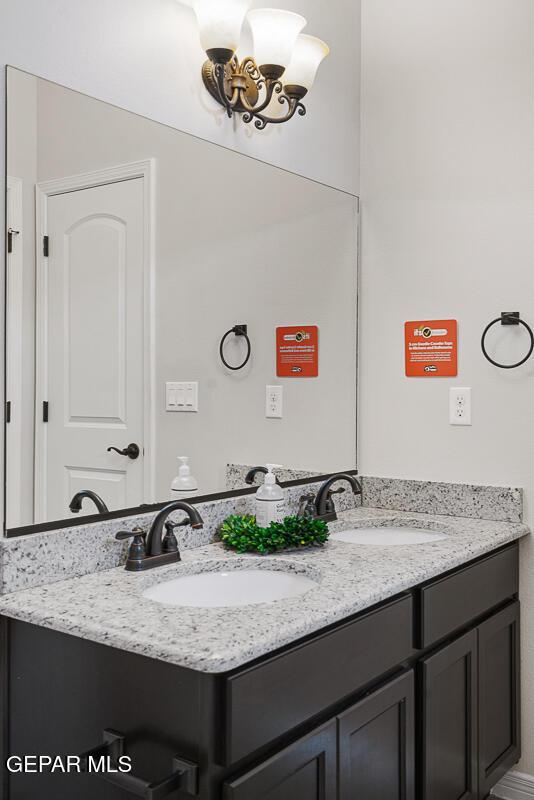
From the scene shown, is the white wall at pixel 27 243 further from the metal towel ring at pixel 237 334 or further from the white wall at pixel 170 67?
the metal towel ring at pixel 237 334

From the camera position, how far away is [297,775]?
4.45ft

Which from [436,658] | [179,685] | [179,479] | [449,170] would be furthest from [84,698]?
[449,170]

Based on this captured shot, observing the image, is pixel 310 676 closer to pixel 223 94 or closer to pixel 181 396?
pixel 181 396

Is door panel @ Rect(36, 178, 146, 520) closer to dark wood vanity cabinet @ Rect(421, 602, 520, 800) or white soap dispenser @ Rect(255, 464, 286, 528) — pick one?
white soap dispenser @ Rect(255, 464, 286, 528)

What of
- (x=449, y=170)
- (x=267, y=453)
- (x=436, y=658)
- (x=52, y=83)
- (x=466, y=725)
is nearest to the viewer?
(x=52, y=83)

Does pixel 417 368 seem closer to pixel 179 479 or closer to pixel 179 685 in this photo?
pixel 179 479

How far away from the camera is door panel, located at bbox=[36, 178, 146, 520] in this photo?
5.24ft

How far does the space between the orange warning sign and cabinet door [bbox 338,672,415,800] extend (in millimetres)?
1021

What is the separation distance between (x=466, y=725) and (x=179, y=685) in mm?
1119

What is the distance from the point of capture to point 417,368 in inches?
99.3

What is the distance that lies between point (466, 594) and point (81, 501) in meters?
1.04

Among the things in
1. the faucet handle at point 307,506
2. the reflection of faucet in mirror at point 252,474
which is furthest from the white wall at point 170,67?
the faucet handle at point 307,506

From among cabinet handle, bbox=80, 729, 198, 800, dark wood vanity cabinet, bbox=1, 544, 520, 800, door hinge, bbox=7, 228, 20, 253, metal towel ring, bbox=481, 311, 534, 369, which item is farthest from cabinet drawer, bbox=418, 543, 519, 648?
door hinge, bbox=7, 228, 20, 253

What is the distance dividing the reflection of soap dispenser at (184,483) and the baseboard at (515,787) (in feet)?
4.44
